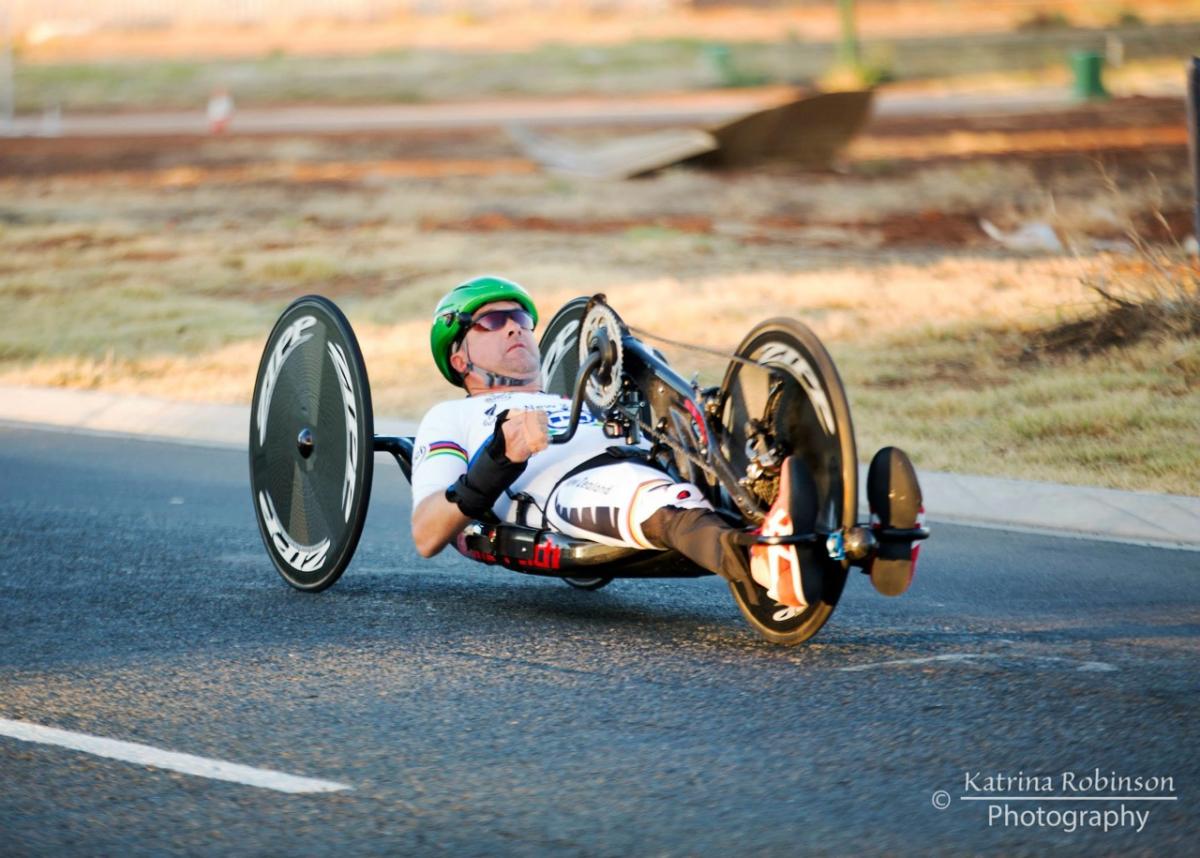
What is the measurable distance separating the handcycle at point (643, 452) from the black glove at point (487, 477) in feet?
0.68

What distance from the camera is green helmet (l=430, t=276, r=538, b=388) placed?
6.81 m

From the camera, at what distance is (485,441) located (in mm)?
6219

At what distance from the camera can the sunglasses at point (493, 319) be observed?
6.84m

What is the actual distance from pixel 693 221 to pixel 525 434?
668 inches

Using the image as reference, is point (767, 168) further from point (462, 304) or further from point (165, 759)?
point (165, 759)

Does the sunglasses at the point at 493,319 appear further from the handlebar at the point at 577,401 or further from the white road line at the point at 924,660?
the white road line at the point at 924,660

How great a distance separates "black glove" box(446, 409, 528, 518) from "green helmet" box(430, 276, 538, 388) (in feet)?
2.49

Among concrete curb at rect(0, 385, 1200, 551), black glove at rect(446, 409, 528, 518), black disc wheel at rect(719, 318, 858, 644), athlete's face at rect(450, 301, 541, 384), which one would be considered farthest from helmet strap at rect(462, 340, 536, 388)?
concrete curb at rect(0, 385, 1200, 551)

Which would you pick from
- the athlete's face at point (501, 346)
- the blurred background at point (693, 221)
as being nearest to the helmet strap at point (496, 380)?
the athlete's face at point (501, 346)

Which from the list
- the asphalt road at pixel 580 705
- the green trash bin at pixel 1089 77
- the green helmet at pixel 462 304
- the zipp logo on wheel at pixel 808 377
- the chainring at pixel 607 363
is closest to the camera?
the asphalt road at pixel 580 705

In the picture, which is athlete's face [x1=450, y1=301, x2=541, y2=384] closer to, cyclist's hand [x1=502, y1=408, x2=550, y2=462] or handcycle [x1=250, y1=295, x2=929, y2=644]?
handcycle [x1=250, y1=295, x2=929, y2=644]

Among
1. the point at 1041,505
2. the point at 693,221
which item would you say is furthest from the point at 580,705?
the point at 693,221

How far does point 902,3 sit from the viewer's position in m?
71.9

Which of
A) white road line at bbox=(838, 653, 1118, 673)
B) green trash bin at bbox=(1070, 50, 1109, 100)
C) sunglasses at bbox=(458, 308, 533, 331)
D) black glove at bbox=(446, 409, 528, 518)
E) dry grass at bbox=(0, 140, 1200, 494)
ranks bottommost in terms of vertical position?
white road line at bbox=(838, 653, 1118, 673)
